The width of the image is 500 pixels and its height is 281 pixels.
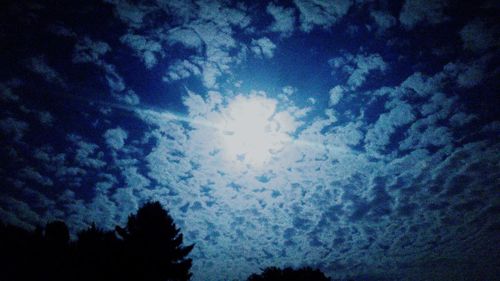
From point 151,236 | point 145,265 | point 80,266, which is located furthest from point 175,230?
point 80,266

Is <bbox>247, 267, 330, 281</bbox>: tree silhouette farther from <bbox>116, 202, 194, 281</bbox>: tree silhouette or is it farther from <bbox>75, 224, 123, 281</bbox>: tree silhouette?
<bbox>75, 224, 123, 281</bbox>: tree silhouette

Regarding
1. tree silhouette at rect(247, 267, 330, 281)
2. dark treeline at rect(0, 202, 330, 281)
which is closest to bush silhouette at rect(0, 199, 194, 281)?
dark treeline at rect(0, 202, 330, 281)

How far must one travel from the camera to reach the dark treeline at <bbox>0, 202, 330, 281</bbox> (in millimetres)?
11008

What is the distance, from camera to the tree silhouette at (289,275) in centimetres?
1920

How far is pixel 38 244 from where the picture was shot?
1188cm

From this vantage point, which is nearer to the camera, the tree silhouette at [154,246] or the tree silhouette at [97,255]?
the tree silhouette at [97,255]

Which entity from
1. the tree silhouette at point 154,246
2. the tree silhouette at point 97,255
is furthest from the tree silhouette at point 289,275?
the tree silhouette at point 97,255

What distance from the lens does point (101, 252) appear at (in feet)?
40.2

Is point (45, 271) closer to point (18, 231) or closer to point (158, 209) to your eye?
point (18, 231)

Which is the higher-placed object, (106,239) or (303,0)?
(303,0)

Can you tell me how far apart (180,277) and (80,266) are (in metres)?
4.50

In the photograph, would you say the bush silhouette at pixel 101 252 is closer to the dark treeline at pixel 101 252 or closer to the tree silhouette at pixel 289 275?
the dark treeline at pixel 101 252

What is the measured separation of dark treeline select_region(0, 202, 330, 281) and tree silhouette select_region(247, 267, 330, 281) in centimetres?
813

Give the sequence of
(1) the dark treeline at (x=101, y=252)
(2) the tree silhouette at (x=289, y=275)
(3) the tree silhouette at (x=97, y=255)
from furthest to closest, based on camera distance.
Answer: (2) the tree silhouette at (x=289, y=275) < (3) the tree silhouette at (x=97, y=255) < (1) the dark treeline at (x=101, y=252)
